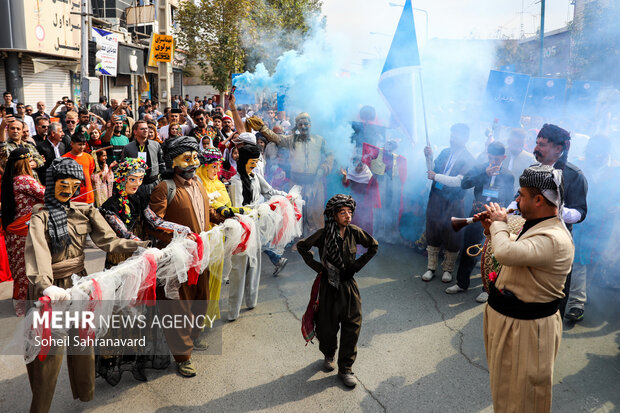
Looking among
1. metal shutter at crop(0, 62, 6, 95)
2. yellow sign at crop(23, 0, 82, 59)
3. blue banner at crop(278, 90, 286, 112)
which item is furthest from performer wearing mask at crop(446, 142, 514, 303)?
metal shutter at crop(0, 62, 6, 95)

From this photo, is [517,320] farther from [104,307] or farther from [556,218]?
[104,307]

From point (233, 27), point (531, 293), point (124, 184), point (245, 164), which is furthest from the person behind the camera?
point (233, 27)

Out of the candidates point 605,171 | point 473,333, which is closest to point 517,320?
point 473,333

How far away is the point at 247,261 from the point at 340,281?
155cm

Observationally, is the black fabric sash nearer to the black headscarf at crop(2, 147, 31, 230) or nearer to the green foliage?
the black headscarf at crop(2, 147, 31, 230)

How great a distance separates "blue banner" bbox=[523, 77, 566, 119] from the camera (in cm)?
895

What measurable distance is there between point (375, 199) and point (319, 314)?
3663 millimetres

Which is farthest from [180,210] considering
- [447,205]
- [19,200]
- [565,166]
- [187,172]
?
[447,205]

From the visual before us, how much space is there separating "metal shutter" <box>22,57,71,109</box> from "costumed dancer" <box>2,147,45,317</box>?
14.0 m

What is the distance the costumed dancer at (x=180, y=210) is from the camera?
4004mm

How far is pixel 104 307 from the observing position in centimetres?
309

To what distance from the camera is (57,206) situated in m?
3.25

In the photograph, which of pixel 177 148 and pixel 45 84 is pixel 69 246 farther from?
pixel 45 84

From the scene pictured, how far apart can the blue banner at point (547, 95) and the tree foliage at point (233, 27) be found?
11370mm
